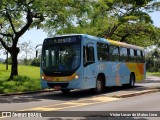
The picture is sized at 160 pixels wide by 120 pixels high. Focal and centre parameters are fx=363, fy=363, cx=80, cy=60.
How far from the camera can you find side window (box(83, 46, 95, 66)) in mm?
17969

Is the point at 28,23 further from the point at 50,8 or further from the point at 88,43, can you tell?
the point at 88,43

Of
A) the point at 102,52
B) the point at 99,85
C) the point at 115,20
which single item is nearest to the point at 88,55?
the point at 102,52

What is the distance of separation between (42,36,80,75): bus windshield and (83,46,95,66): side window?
1.29 ft

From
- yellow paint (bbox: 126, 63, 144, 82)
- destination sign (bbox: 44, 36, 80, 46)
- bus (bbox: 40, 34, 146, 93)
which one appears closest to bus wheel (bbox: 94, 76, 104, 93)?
bus (bbox: 40, 34, 146, 93)

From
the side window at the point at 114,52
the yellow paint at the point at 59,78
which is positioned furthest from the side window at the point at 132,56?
the yellow paint at the point at 59,78

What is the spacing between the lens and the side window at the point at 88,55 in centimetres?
1797

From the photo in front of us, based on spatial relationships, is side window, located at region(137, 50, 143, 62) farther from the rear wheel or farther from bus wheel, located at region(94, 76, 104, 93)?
bus wheel, located at region(94, 76, 104, 93)

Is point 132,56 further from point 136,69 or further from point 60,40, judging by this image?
point 60,40

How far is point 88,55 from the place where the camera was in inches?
722

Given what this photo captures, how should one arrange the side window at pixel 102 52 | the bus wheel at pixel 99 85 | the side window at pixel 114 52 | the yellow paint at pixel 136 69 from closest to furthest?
the bus wheel at pixel 99 85, the side window at pixel 102 52, the side window at pixel 114 52, the yellow paint at pixel 136 69

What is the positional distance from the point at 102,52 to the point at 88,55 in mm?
2101

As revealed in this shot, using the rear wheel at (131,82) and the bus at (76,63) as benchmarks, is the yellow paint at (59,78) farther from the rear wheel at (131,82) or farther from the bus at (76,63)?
the rear wheel at (131,82)

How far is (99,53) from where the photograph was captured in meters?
19.8

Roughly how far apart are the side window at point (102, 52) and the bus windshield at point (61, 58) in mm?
2176
